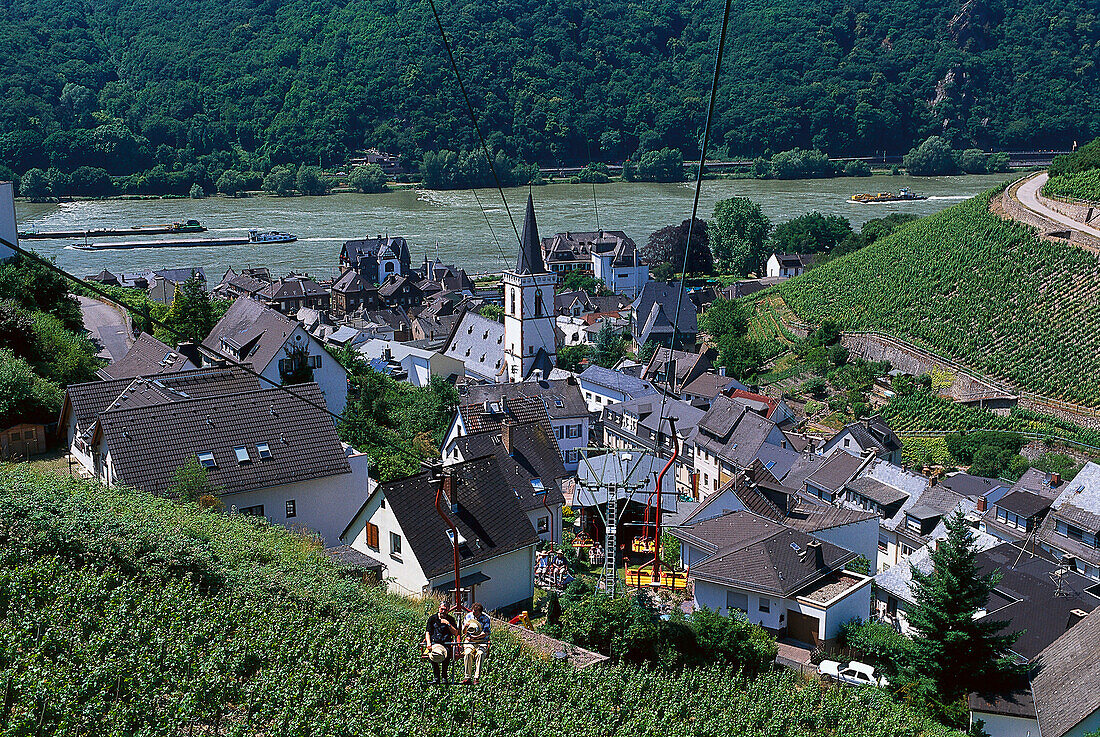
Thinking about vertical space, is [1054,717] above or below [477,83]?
below

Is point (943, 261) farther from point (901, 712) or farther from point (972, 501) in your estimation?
point (901, 712)

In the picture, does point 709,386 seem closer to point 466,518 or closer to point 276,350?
point 276,350

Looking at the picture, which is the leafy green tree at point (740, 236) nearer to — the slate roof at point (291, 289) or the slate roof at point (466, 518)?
the slate roof at point (291, 289)

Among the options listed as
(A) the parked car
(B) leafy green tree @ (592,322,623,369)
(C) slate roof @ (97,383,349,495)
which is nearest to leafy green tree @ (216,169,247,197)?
(B) leafy green tree @ (592,322,623,369)

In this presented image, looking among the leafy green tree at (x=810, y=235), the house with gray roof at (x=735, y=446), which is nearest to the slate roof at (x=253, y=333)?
the house with gray roof at (x=735, y=446)

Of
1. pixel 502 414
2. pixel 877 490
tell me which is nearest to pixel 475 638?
pixel 502 414

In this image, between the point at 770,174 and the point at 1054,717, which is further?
the point at 770,174

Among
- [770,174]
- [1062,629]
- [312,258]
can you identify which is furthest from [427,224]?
[1062,629]

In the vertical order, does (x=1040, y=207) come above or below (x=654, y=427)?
above
